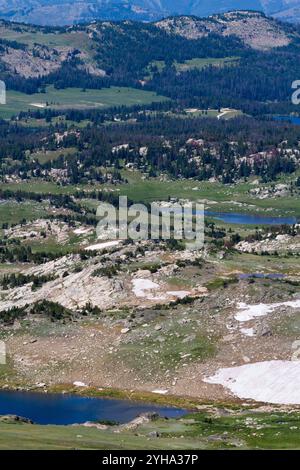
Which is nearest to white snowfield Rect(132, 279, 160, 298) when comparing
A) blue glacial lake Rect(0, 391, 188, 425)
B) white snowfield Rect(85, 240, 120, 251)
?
blue glacial lake Rect(0, 391, 188, 425)

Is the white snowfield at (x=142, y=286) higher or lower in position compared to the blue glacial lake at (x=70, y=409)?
higher

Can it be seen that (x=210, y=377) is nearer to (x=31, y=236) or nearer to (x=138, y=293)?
(x=138, y=293)

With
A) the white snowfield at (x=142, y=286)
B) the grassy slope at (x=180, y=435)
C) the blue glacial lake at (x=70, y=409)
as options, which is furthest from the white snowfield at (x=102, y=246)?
the grassy slope at (x=180, y=435)

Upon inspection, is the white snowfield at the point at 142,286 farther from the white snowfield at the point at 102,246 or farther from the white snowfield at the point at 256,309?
the white snowfield at the point at 102,246

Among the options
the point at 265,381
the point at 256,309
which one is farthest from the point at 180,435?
the point at 256,309

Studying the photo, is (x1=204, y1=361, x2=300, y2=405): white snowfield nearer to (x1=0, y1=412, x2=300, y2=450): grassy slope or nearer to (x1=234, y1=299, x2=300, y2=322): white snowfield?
(x1=0, y1=412, x2=300, y2=450): grassy slope
